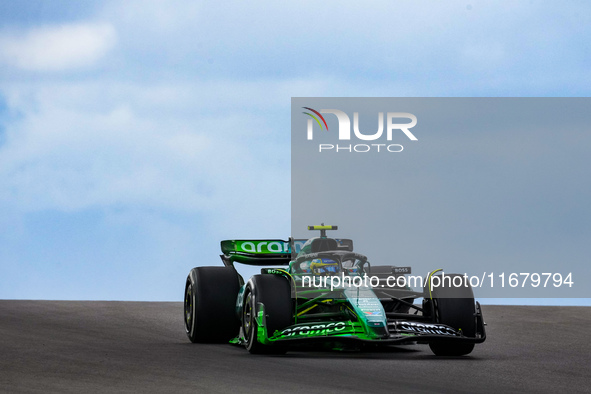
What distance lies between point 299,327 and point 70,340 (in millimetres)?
4812

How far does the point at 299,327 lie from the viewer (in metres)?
13.8

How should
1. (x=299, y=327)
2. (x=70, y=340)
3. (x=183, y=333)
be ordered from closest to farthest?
(x=299, y=327), (x=70, y=340), (x=183, y=333)

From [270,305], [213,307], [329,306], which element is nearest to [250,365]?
[270,305]

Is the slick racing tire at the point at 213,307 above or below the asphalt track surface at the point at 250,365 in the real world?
above

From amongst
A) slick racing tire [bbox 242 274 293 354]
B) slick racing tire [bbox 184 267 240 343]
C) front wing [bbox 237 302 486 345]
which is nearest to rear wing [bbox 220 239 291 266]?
slick racing tire [bbox 184 267 240 343]

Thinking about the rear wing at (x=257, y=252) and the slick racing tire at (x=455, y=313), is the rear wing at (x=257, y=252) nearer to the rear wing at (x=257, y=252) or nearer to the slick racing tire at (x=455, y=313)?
the rear wing at (x=257, y=252)

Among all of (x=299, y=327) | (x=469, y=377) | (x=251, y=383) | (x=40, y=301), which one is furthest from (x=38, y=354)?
(x=40, y=301)

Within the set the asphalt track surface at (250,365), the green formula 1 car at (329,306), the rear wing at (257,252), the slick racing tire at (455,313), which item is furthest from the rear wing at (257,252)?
the slick racing tire at (455,313)

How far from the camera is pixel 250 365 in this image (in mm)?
12469

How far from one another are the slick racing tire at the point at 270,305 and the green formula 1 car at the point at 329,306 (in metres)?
0.01

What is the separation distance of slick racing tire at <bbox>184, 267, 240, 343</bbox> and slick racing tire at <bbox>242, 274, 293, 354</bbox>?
1.84m

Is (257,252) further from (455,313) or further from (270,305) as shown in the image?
(455,313)

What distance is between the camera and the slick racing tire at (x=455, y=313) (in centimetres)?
1457

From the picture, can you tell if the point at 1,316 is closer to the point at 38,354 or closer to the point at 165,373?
the point at 38,354
